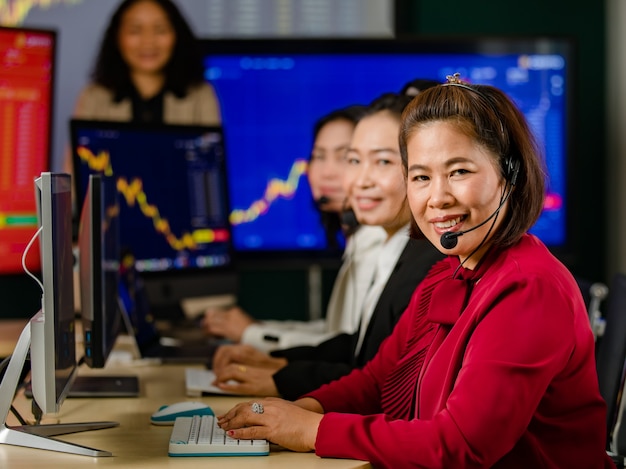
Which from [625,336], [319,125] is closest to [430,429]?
[625,336]

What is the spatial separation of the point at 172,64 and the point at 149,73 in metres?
0.10

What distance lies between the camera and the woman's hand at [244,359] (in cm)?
249

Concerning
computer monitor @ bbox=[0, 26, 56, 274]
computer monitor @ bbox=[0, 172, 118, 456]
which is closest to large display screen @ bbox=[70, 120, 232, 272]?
computer monitor @ bbox=[0, 26, 56, 274]

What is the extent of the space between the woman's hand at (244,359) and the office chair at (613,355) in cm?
→ 79

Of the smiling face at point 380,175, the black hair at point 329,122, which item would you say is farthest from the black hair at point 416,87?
the black hair at point 329,122

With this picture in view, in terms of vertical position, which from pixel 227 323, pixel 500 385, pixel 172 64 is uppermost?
pixel 172 64

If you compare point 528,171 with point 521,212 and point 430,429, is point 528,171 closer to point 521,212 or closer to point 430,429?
point 521,212

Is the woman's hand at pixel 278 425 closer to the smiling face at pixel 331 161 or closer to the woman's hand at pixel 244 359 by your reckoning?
the woman's hand at pixel 244 359

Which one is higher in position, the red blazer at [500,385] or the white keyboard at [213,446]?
→ the red blazer at [500,385]

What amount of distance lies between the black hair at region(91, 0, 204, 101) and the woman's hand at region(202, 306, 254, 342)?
1.17 meters

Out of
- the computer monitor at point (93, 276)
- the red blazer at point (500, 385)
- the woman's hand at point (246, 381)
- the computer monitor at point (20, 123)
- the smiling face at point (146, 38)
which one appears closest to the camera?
the red blazer at point (500, 385)

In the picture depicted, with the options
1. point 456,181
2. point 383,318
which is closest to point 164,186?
point 383,318

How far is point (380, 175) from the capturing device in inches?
96.3

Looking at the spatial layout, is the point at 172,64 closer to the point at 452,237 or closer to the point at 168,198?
the point at 168,198
